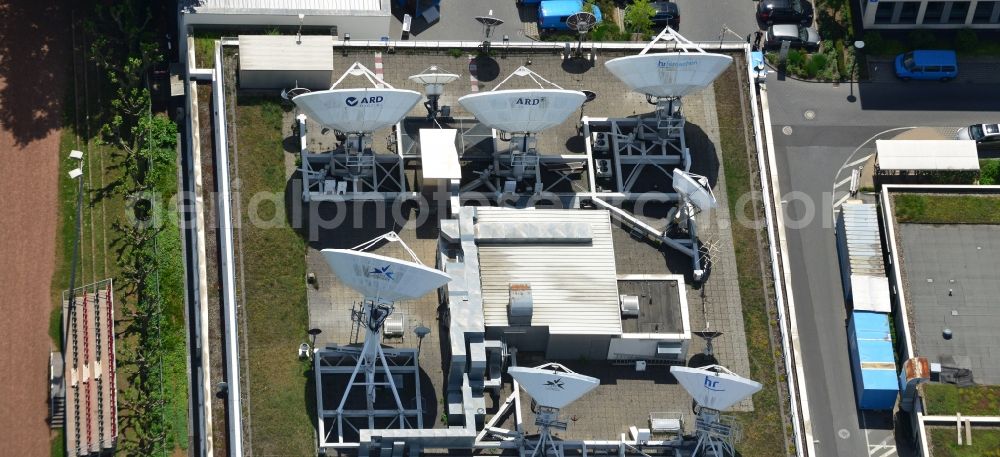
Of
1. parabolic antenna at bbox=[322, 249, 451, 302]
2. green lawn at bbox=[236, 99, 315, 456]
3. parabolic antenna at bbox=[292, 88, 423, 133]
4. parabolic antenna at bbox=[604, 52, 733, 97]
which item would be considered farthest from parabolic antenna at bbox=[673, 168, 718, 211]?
green lawn at bbox=[236, 99, 315, 456]

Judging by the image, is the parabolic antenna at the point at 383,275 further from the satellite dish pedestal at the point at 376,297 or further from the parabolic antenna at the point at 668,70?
the parabolic antenna at the point at 668,70

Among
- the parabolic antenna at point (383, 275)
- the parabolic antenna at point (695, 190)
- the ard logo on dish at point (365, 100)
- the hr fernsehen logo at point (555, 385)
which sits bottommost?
the hr fernsehen logo at point (555, 385)

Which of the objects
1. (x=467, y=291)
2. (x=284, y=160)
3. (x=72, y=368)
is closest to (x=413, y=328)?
(x=467, y=291)

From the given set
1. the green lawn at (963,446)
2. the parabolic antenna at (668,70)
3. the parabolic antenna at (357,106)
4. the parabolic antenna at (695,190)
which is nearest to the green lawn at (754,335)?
the parabolic antenna at (695,190)

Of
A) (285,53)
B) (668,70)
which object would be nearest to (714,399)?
(668,70)

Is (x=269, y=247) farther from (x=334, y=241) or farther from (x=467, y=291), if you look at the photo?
(x=467, y=291)

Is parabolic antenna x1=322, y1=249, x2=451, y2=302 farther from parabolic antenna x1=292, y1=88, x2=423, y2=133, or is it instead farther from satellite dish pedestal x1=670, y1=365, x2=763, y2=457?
satellite dish pedestal x1=670, y1=365, x2=763, y2=457
